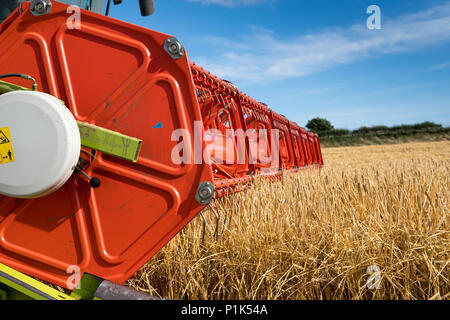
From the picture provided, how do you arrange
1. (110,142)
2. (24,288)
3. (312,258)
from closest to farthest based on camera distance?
(24,288) → (110,142) → (312,258)

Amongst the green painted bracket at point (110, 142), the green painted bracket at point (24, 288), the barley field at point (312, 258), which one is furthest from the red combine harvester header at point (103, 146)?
the barley field at point (312, 258)

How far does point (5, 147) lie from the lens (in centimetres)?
169

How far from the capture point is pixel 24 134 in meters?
1.66

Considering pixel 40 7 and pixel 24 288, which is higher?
pixel 40 7

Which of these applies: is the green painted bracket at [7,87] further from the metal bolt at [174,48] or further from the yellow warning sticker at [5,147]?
the metal bolt at [174,48]

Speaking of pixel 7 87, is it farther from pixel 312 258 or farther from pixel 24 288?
pixel 312 258

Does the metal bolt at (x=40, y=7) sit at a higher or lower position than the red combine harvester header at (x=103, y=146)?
higher

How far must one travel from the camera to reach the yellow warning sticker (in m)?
1.68

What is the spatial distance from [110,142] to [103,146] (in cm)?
4

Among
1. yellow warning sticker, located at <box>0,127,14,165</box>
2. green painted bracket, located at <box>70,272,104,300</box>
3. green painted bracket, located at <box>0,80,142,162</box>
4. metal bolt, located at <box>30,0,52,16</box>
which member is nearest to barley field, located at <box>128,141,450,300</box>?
green painted bracket, located at <box>70,272,104,300</box>

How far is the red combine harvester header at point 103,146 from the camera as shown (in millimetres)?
1719

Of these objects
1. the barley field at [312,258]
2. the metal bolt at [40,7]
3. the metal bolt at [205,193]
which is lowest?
the barley field at [312,258]

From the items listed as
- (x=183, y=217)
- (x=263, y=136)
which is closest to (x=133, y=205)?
(x=183, y=217)

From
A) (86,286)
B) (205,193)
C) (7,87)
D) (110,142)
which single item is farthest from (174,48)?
(86,286)
